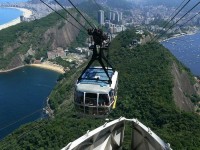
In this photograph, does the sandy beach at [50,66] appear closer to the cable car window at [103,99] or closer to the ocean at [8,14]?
the cable car window at [103,99]

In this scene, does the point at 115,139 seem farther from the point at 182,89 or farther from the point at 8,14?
the point at 8,14

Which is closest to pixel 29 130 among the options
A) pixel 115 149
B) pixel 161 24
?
Answer: pixel 115 149

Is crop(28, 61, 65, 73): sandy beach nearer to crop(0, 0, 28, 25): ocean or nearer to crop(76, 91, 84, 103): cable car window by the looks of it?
crop(76, 91, 84, 103): cable car window

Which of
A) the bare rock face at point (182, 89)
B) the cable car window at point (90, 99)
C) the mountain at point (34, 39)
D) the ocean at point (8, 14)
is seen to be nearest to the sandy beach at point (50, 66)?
the mountain at point (34, 39)

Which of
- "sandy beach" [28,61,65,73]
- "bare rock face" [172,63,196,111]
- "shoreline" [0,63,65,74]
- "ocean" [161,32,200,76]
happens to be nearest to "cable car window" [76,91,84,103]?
"bare rock face" [172,63,196,111]

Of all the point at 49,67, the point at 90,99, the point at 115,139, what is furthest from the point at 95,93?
the point at 49,67

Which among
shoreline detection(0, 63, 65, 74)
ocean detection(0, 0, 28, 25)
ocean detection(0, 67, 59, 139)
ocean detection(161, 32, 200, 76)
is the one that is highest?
ocean detection(0, 0, 28, 25)

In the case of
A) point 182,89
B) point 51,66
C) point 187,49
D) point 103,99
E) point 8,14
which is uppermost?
point 103,99

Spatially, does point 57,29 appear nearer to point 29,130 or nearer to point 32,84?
point 32,84
